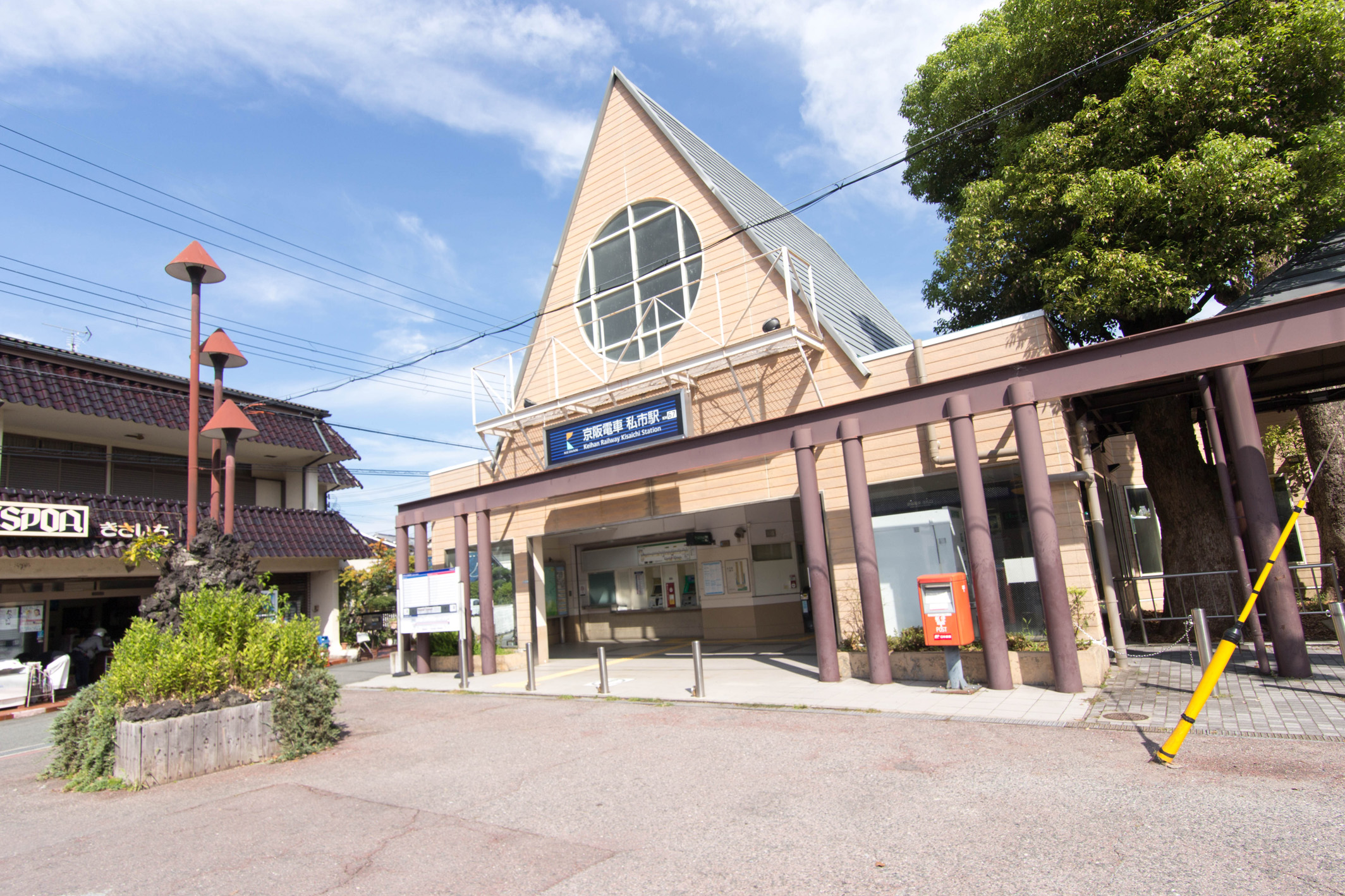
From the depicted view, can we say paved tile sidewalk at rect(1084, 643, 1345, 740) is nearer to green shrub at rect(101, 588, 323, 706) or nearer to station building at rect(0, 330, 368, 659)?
green shrub at rect(101, 588, 323, 706)

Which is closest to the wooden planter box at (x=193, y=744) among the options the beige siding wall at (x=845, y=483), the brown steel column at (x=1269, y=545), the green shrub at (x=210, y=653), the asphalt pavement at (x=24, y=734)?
the green shrub at (x=210, y=653)

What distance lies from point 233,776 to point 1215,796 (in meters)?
9.26

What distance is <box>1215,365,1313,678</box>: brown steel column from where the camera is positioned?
8.40 metres

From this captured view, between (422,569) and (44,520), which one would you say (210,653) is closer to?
(422,569)

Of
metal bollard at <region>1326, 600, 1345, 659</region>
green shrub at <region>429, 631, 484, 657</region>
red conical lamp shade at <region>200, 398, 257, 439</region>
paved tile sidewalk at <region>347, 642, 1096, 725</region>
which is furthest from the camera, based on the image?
green shrub at <region>429, 631, 484, 657</region>

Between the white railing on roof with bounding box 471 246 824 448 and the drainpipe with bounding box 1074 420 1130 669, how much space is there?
14.1 feet

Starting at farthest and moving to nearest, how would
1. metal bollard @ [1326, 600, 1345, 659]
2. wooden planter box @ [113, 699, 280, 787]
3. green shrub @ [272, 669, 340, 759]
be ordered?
green shrub @ [272, 669, 340, 759] < metal bollard @ [1326, 600, 1345, 659] < wooden planter box @ [113, 699, 280, 787]

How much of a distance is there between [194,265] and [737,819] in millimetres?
10064

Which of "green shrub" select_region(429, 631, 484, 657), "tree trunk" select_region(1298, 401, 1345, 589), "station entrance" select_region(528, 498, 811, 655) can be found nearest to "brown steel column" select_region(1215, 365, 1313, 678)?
"tree trunk" select_region(1298, 401, 1345, 589)

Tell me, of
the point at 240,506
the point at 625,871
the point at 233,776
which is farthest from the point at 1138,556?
the point at 240,506

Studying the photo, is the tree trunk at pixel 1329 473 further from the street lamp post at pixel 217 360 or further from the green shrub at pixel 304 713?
the street lamp post at pixel 217 360

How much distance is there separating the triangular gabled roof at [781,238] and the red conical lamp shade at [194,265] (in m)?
9.35

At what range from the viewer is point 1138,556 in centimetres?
1869

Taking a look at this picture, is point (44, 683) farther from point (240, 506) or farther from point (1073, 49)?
point (1073, 49)
